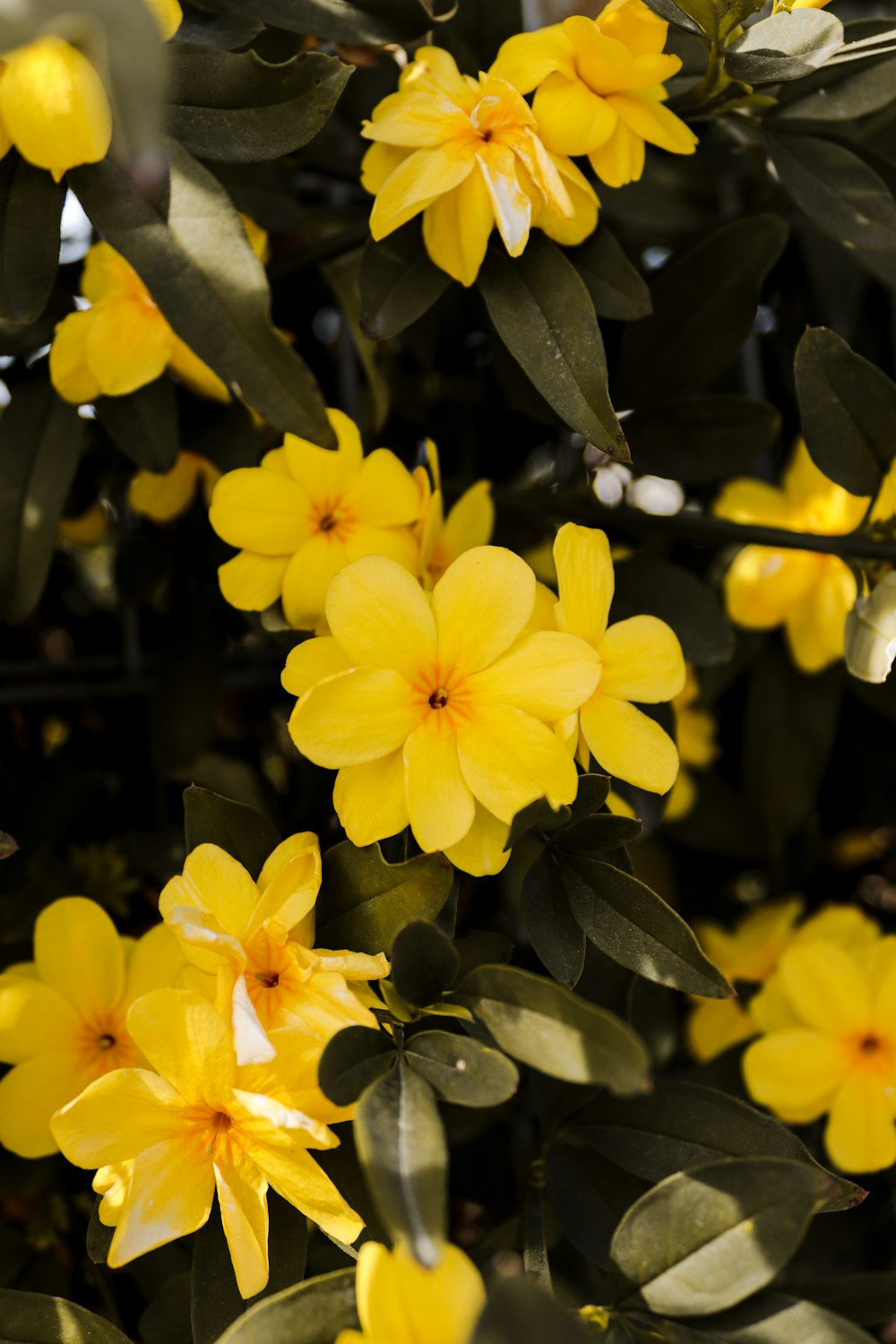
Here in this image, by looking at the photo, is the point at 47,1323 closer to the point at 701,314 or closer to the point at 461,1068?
the point at 461,1068

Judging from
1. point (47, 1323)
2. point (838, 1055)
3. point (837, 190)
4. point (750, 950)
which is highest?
point (837, 190)

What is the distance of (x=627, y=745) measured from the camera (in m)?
0.57

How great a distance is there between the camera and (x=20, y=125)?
1.72 feet

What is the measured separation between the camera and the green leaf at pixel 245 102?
56cm

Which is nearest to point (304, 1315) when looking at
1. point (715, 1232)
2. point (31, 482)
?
point (715, 1232)

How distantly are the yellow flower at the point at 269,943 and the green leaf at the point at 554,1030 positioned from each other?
5 centimetres

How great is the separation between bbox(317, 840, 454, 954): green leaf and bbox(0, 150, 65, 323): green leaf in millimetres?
323

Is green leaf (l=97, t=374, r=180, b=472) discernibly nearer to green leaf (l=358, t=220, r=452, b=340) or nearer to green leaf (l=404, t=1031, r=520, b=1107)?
green leaf (l=358, t=220, r=452, b=340)

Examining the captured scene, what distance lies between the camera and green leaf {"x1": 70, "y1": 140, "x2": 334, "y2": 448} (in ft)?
1.76

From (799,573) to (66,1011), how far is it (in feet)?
1.95

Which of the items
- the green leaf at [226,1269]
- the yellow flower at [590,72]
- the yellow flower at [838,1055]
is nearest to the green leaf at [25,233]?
the yellow flower at [590,72]

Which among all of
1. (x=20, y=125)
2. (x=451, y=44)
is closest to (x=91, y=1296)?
(x=20, y=125)

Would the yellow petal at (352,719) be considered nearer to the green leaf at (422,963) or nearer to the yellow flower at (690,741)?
the green leaf at (422,963)

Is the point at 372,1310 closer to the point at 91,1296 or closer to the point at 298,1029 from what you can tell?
the point at 298,1029
